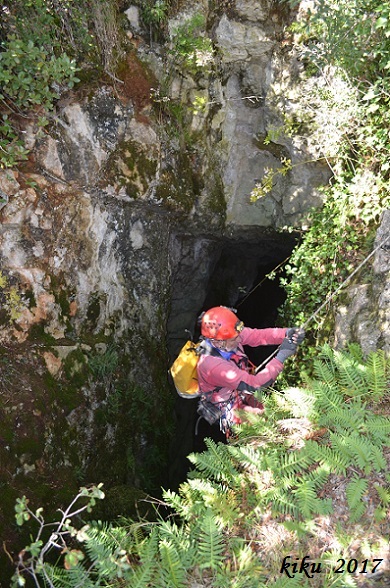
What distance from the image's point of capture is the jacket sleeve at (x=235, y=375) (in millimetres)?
5297

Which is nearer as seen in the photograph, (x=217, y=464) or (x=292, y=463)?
(x=292, y=463)

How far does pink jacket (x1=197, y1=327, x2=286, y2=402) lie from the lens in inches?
209

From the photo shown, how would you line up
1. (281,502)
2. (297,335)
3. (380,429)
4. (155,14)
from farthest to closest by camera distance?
(155,14), (297,335), (380,429), (281,502)

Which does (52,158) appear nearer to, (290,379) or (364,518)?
(290,379)

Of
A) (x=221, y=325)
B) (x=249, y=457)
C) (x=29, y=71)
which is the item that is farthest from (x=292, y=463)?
(x=29, y=71)

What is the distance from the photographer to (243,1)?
23.5ft

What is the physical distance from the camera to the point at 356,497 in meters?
3.83

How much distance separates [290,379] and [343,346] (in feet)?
4.61

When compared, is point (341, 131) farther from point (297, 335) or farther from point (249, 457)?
point (249, 457)

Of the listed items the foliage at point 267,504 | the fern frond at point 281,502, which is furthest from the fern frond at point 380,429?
the fern frond at point 281,502

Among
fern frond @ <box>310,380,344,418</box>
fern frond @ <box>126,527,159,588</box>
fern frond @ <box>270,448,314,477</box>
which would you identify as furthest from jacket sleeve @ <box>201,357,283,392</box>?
fern frond @ <box>126,527,159,588</box>

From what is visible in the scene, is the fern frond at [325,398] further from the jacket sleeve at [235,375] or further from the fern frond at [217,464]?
the fern frond at [217,464]

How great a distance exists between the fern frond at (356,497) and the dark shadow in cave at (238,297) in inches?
211

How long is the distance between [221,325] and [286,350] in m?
0.87
